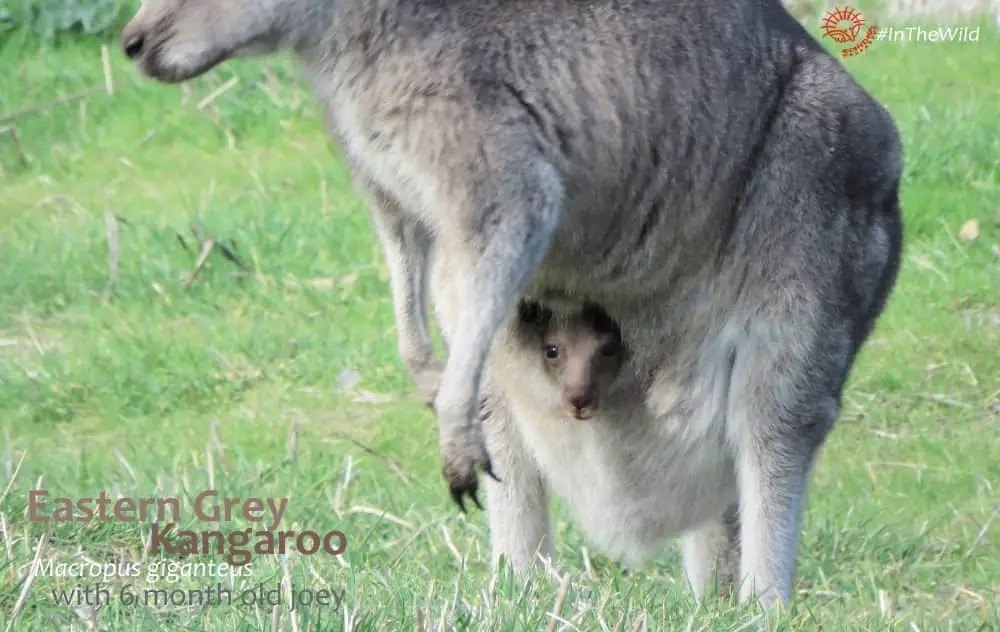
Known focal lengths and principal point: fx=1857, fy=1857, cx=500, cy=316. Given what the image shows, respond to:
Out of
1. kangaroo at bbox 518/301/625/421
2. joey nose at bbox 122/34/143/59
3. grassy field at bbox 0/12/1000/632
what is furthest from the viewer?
kangaroo at bbox 518/301/625/421

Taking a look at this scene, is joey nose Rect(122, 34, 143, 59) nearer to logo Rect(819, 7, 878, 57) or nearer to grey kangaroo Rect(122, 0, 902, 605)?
grey kangaroo Rect(122, 0, 902, 605)

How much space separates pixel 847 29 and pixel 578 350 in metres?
4.55

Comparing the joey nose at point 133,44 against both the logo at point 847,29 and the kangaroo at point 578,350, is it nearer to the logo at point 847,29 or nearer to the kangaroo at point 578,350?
the kangaroo at point 578,350

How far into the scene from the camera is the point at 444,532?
5180 millimetres

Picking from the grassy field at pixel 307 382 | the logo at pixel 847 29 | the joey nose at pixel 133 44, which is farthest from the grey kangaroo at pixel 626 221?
the logo at pixel 847 29

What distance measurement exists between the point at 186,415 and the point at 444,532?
1716mm

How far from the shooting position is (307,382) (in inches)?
267

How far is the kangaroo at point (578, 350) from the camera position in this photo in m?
4.50

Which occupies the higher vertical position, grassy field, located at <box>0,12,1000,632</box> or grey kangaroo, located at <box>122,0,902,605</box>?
grey kangaroo, located at <box>122,0,902,605</box>

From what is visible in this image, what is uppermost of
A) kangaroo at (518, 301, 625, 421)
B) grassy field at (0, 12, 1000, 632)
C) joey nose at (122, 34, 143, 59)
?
joey nose at (122, 34, 143, 59)

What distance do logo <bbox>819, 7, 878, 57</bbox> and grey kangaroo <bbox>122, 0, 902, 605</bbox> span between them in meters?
3.84

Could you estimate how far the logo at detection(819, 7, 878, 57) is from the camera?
8.45 m

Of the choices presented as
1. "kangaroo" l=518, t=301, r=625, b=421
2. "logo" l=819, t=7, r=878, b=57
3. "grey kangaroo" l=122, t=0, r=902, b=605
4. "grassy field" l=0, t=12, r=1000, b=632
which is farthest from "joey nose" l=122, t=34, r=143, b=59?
"logo" l=819, t=7, r=878, b=57

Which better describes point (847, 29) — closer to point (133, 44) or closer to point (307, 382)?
point (307, 382)
